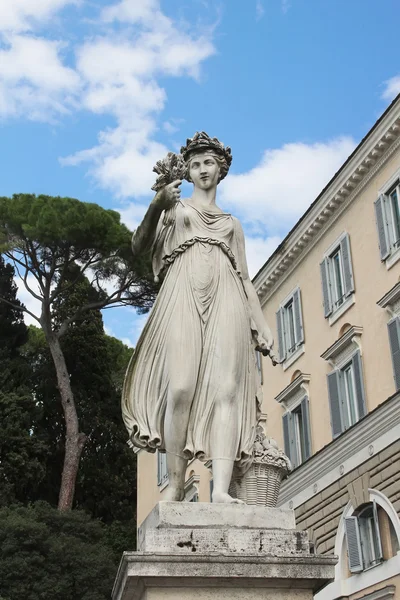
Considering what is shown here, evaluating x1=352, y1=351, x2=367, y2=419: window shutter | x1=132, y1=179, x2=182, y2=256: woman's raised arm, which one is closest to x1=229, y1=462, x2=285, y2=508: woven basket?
x1=132, y1=179, x2=182, y2=256: woman's raised arm

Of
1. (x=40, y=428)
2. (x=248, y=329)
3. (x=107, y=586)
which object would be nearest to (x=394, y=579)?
(x=107, y=586)

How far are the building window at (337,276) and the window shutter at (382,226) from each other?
1457mm

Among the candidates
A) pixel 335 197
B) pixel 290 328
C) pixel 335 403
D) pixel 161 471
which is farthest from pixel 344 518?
pixel 161 471

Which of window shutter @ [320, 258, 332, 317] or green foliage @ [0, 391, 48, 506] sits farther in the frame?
green foliage @ [0, 391, 48, 506]

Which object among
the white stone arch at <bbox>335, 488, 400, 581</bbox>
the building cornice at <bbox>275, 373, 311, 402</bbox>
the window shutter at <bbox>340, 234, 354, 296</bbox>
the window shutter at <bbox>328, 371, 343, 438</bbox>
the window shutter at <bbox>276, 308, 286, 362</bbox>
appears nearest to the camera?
the white stone arch at <bbox>335, 488, 400, 581</bbox>

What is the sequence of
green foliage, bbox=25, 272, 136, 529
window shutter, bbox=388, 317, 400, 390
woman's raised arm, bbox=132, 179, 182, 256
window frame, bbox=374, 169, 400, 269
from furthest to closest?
1. green foliage, bbox=25, 272, 136, 529
2. window frame, bbox=374, 169, 400, 269
3. window shutter, bbox=388, 317, 400, 390
4. woman's raised arm, bbox=132, 179, 182, 256

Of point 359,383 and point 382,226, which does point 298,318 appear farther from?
point 382,226

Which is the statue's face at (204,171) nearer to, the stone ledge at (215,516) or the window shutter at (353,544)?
the stone ledge at (215,516)

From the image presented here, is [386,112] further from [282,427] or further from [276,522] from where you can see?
[276,522]

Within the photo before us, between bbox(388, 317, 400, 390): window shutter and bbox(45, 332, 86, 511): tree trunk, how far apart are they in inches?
511

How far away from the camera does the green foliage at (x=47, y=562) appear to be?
23062 mm

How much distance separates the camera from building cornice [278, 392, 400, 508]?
18219 mm

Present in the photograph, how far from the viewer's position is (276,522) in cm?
459

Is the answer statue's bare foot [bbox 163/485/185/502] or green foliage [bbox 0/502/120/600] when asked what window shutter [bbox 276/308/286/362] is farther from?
statue's bare foot [bbox 163/485/185/502]
